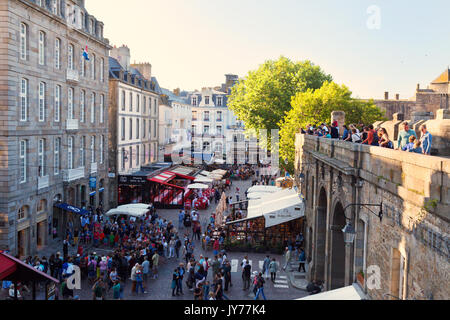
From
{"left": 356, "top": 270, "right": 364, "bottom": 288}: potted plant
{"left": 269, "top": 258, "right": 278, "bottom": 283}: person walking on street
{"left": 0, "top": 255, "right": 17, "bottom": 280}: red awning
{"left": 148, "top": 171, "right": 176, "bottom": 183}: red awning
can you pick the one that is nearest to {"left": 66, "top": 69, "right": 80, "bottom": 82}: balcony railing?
{"left": 148, "top": 171, "right": 176, "bottom": 183}: red awning

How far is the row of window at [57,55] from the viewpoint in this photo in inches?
803

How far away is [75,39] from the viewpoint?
26.1 meters

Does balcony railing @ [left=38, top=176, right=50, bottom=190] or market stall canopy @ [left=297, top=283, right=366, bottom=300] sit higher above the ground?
balcony railing @ [left=38, top=176, right=50, bottom=190]

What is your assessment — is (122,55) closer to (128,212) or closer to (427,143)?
(128,212)

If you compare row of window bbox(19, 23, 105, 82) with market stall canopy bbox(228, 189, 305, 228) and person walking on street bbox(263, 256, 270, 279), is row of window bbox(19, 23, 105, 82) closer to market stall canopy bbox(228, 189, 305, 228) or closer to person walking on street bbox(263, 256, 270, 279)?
market stall canopy bbox(228, 189, 305, 228)

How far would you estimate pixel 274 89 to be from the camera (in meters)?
37.5

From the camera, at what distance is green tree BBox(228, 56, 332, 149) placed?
123 feet

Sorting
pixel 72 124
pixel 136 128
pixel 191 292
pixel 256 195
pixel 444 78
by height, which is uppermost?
pixel 444 78

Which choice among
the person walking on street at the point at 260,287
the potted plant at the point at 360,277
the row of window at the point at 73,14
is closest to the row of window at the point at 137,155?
the row of window at the point at 73,14

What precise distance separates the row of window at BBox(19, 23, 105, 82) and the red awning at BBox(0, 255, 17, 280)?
41.1 ft

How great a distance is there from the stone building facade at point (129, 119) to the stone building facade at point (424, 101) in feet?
90.2

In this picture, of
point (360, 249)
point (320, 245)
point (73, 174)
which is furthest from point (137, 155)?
point (360, 249)

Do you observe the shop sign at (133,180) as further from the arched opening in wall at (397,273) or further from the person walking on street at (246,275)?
the arched opening in wall at (397,273)

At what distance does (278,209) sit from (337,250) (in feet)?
26.1
